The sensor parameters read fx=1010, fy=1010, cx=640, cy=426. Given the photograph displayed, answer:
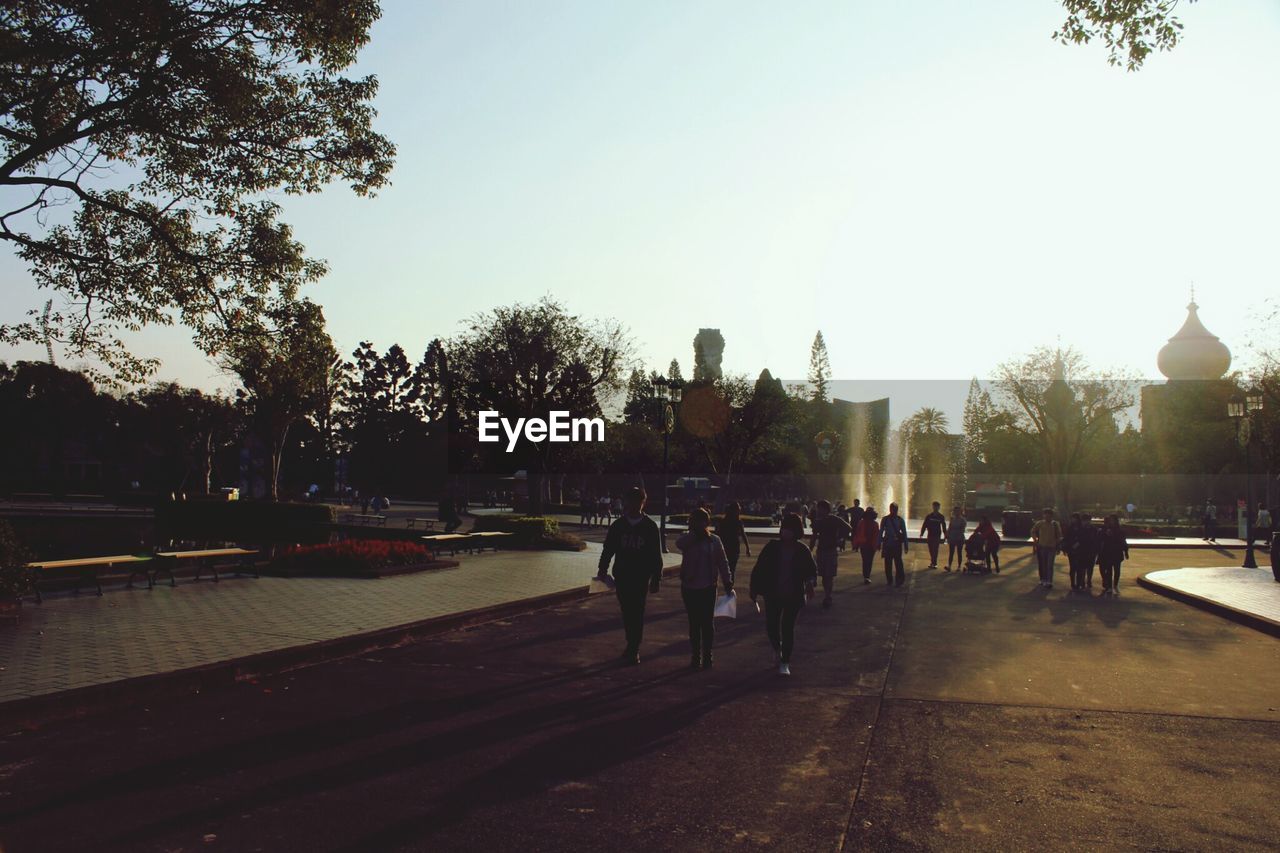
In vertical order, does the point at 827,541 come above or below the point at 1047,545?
above

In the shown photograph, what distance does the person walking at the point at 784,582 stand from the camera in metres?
10.0

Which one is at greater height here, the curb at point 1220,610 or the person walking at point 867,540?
the person walking at point 867,540

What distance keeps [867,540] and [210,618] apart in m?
13.6

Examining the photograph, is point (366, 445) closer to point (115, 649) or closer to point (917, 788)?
point (115, 649)

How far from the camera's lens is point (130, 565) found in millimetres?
15164

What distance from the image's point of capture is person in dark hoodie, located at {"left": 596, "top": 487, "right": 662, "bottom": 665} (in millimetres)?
10344

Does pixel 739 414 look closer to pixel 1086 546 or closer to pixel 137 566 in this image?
pixel 1086 546

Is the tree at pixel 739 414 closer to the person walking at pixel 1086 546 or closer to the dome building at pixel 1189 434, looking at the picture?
the dome building at pixel 1189 434

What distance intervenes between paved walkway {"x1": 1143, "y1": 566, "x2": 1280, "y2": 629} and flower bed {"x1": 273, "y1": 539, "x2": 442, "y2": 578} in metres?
14.0

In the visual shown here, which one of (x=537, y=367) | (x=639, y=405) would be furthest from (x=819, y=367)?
(x=537, y=367)

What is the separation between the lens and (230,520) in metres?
28.1

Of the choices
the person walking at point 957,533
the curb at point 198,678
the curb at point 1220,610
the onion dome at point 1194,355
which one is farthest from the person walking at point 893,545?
the onion dome at point 1194,355

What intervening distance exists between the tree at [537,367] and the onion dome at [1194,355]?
8420cm

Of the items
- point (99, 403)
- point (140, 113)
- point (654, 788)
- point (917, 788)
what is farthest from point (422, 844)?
point (99, 403)
